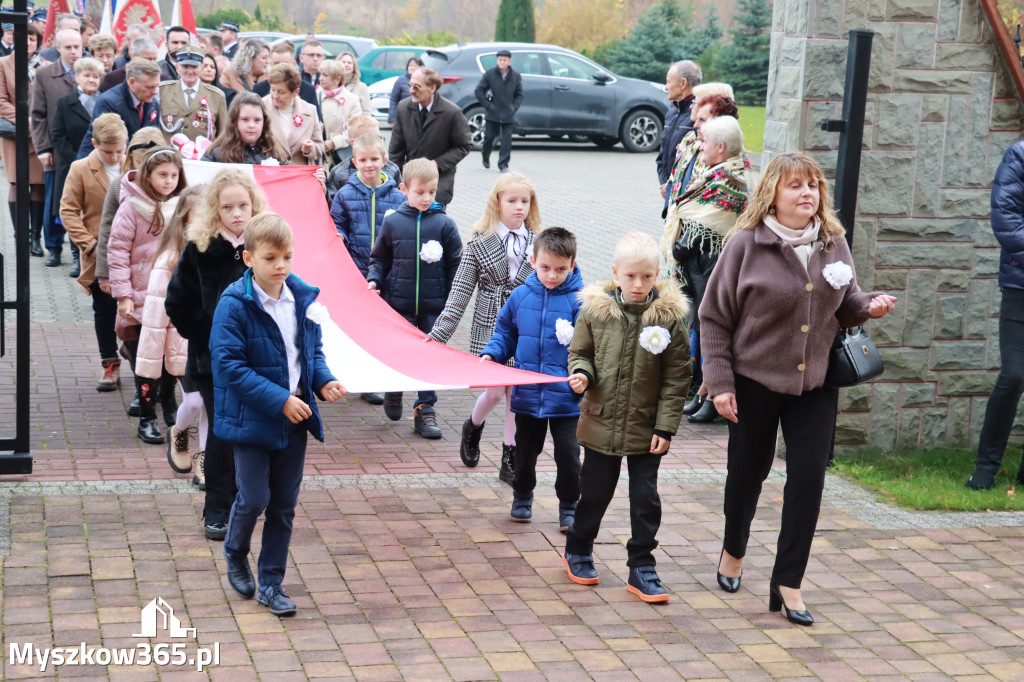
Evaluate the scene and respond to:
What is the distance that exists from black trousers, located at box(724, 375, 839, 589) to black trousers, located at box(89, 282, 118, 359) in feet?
15.5

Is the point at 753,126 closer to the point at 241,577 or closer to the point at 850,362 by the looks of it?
the point at 850,362

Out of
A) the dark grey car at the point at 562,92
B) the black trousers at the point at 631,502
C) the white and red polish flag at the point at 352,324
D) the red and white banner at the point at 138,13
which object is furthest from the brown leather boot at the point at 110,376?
the dark grey car at the point at 562,92

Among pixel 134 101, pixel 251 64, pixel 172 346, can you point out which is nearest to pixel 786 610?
pixel 172 346

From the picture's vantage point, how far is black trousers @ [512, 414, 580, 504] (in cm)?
625

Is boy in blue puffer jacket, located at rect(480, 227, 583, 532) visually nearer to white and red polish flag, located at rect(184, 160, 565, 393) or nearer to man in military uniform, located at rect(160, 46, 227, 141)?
white and red polish flag, located at rect(184, 160, 565, 393)

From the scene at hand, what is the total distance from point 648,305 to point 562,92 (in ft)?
64.6

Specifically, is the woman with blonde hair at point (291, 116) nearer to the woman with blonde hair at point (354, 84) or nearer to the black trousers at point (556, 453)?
the woman with blonde hair at point (354, 84)

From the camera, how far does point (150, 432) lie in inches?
303

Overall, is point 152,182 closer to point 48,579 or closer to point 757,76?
point 48,579

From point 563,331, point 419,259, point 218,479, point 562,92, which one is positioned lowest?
point 218,479

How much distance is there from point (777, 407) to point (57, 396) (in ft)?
17.5

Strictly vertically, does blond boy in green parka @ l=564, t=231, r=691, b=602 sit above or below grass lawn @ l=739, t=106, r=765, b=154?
below

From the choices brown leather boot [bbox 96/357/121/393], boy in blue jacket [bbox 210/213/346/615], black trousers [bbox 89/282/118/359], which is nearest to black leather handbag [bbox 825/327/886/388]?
boy in blue jacket [bbox 210/213/346/615]

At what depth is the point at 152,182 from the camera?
7.37 metres
